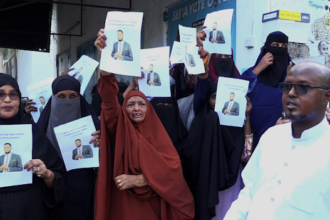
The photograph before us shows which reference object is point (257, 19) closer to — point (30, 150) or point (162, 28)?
point (162, 28)

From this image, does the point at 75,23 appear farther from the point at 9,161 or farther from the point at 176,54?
the point at 9,161

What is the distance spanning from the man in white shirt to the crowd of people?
2 cm

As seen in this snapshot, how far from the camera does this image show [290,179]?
74.2 inches

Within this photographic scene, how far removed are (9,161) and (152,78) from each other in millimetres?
1251

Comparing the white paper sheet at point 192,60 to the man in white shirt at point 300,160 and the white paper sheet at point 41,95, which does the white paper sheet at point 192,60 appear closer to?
the white paper sheet at point 41,95

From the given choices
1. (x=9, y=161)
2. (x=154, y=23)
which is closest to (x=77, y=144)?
(x=9, y=161)

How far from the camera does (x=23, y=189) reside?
111 inches

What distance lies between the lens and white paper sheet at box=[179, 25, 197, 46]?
3.55 m

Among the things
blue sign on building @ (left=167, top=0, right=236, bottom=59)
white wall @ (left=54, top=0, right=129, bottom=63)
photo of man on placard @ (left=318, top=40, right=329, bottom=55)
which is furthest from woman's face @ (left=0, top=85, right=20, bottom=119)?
white wall @ (left=54, top=0, right=129, bottom=63)

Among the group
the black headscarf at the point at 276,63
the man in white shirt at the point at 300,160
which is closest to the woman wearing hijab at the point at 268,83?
the black headscarf at the point at 276,63

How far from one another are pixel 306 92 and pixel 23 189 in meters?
1.93

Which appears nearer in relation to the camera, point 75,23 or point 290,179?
point 290,179

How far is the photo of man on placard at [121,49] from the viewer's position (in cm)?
282

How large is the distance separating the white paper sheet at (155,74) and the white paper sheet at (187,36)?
23 cm
